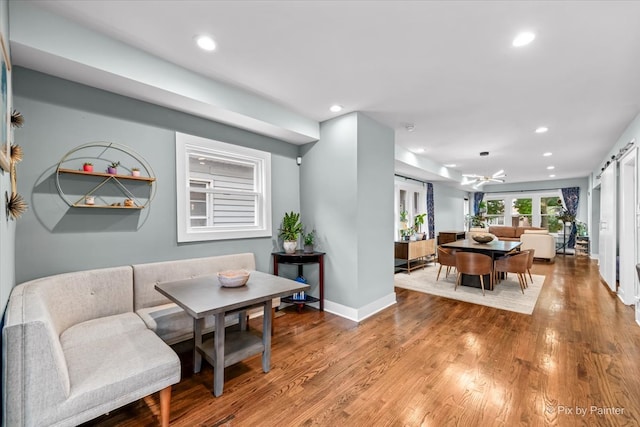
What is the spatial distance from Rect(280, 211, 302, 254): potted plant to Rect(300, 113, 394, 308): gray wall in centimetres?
26

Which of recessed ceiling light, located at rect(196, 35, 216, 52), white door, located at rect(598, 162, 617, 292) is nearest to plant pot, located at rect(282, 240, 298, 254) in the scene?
recessed ceiling light, located at rect(196, 35, 216, 52)

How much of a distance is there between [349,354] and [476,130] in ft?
12.7

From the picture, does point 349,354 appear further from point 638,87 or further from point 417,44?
point 638,87

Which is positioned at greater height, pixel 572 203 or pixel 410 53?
pixel 410 53

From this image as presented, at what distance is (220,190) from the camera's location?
11.1 feet

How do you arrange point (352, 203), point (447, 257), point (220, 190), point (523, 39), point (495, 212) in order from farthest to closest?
point (495, 212) → point (447, 257) → point (352, 203) → point (220, 190) → point (523, 39)

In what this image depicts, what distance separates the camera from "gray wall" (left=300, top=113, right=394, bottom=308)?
3.51 metres

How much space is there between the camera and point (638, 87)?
110 inches

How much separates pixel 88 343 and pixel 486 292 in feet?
17.3

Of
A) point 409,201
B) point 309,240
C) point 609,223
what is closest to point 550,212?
point 409,201

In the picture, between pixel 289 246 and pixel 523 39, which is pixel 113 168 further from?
pixel 523 39

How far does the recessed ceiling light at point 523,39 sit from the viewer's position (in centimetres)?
199

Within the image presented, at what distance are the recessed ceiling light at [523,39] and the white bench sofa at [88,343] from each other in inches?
131

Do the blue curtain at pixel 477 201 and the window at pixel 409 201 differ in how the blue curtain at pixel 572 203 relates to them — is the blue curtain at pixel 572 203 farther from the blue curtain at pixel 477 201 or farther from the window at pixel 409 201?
the window at pixel 409 201
